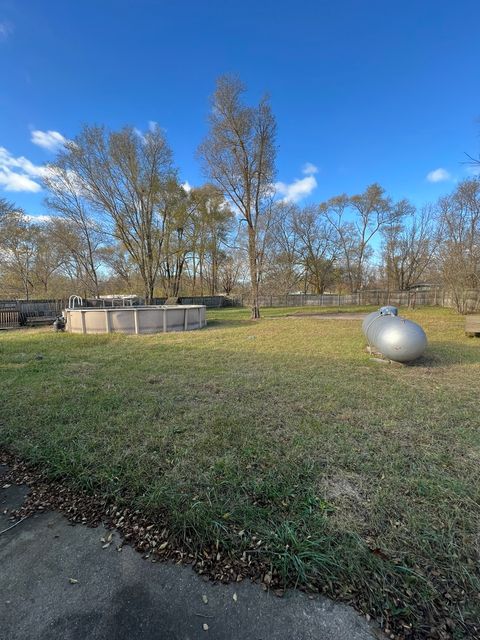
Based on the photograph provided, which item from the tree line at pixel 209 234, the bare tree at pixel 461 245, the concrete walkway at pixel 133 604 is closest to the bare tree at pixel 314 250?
the tree line at pixel 209 234

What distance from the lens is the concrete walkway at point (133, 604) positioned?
1209 mm

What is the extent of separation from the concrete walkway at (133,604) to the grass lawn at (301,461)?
16 cm

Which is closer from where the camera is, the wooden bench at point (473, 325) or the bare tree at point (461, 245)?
the wooden bench at point (473, 325)

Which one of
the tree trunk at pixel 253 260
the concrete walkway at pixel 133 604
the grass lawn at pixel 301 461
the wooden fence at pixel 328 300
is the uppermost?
the tree trunk at pixel 253 260

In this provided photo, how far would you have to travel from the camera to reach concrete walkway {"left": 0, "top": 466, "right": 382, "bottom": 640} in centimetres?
121

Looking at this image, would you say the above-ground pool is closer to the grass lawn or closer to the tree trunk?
the grass lawn

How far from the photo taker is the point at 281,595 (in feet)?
4.49

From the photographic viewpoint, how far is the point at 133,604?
4.36 ft

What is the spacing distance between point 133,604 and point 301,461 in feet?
4.93

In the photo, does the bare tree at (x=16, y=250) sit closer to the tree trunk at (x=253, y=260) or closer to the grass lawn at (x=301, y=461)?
the tree trunk at (x=253, y=260)

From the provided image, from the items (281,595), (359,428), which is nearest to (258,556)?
(281,595)

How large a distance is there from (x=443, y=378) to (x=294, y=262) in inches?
1168

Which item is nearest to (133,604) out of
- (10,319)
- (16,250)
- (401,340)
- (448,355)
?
(401,340)

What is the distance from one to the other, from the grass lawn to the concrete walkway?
0.16 m
